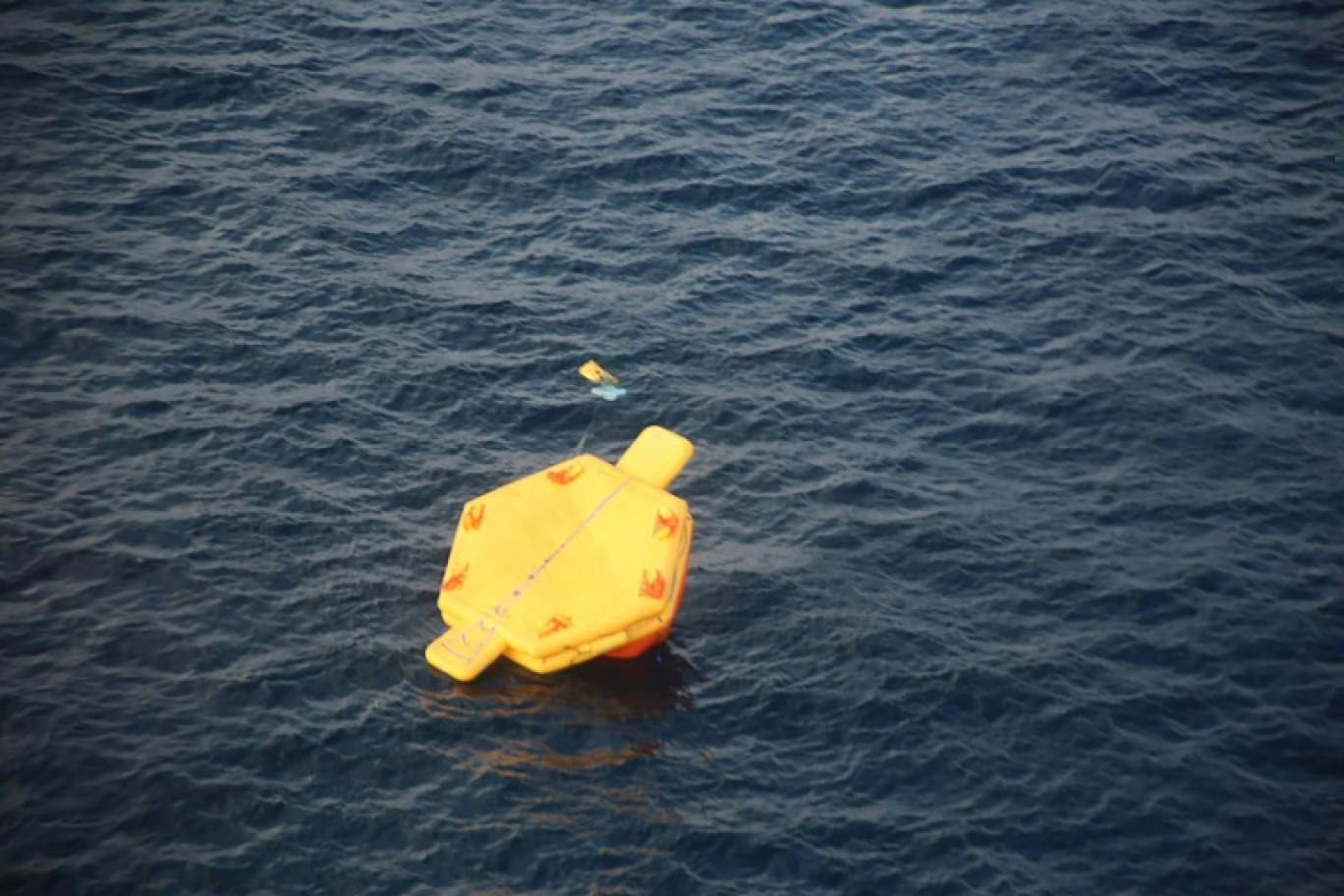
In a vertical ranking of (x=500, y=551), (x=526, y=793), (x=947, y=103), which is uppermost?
(x=947, y=103)

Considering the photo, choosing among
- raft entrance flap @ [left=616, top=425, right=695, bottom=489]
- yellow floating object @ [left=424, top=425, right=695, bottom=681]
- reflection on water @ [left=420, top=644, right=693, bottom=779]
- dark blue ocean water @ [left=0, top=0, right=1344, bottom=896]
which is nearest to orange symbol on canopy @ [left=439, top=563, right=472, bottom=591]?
yellow floating object @ [left=424, top=425, right=695, bottom=681]

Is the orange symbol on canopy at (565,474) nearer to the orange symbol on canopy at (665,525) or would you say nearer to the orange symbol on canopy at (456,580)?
the orange symbol on canopy at (665,525)

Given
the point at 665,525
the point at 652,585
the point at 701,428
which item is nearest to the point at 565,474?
the point at 665,525

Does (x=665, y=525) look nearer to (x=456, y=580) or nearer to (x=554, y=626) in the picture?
(x=554, y=626)

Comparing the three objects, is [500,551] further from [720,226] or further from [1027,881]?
[720,226]

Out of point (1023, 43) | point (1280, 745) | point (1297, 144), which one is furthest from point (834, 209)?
→ point (1280, 745)

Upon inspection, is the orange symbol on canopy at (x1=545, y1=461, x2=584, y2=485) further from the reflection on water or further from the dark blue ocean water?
the reflection on water
